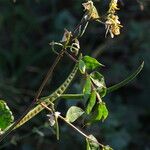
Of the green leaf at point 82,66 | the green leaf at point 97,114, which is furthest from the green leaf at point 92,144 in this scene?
the green leaf at point 82,66

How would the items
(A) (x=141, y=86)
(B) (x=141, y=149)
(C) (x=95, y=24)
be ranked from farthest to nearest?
(C) (x=95, y=24), (A) (x=141, y=86), (B) (x=141, y=149)

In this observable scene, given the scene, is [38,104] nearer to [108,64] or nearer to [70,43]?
[70,43]

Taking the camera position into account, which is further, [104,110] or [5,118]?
[5,118]

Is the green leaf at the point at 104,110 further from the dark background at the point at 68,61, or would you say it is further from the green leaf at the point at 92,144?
the dark background at the point at 68,61

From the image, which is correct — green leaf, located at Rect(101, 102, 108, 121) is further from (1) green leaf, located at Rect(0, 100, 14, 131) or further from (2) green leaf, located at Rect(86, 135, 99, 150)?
(1) green leaf, located at Rect(0, 100, 14, 131)

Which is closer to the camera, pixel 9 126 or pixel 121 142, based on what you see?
pixel 9 126

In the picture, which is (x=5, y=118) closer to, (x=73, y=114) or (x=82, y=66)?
(x=73, y=114)

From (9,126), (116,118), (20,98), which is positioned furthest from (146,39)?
(9,126)

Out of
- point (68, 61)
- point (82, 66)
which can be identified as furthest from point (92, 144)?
point (68, 61)
